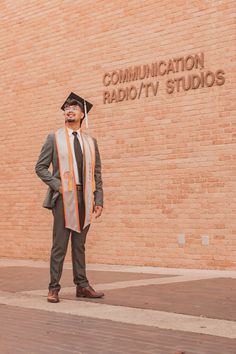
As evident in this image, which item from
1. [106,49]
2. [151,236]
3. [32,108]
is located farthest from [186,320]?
[32,108]

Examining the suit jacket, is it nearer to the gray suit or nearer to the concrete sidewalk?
the gray suit

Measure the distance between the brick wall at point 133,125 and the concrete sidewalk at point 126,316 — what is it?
131cm

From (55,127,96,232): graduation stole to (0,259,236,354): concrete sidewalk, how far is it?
0.86m

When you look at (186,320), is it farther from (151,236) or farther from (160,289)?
(151,236)

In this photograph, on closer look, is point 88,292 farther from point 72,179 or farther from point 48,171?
point 48,171

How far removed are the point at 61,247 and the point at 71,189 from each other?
60cm

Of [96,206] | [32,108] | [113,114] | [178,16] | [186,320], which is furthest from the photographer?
[32,108]

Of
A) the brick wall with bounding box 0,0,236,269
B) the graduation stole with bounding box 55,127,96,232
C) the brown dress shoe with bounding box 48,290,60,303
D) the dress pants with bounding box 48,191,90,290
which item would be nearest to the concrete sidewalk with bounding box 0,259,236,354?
the brown dress shoe with bounding box 48,290,60,303

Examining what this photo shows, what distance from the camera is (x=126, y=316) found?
6785 millimetres

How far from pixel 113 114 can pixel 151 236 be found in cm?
222

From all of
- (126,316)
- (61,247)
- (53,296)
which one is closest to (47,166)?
(61,247)

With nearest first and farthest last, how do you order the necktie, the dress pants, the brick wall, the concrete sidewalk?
the concrete sidewalk → the dress pants → the necktie → the brick wall

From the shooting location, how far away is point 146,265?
1229 cm

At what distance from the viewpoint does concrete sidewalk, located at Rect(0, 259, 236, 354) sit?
5492mm
